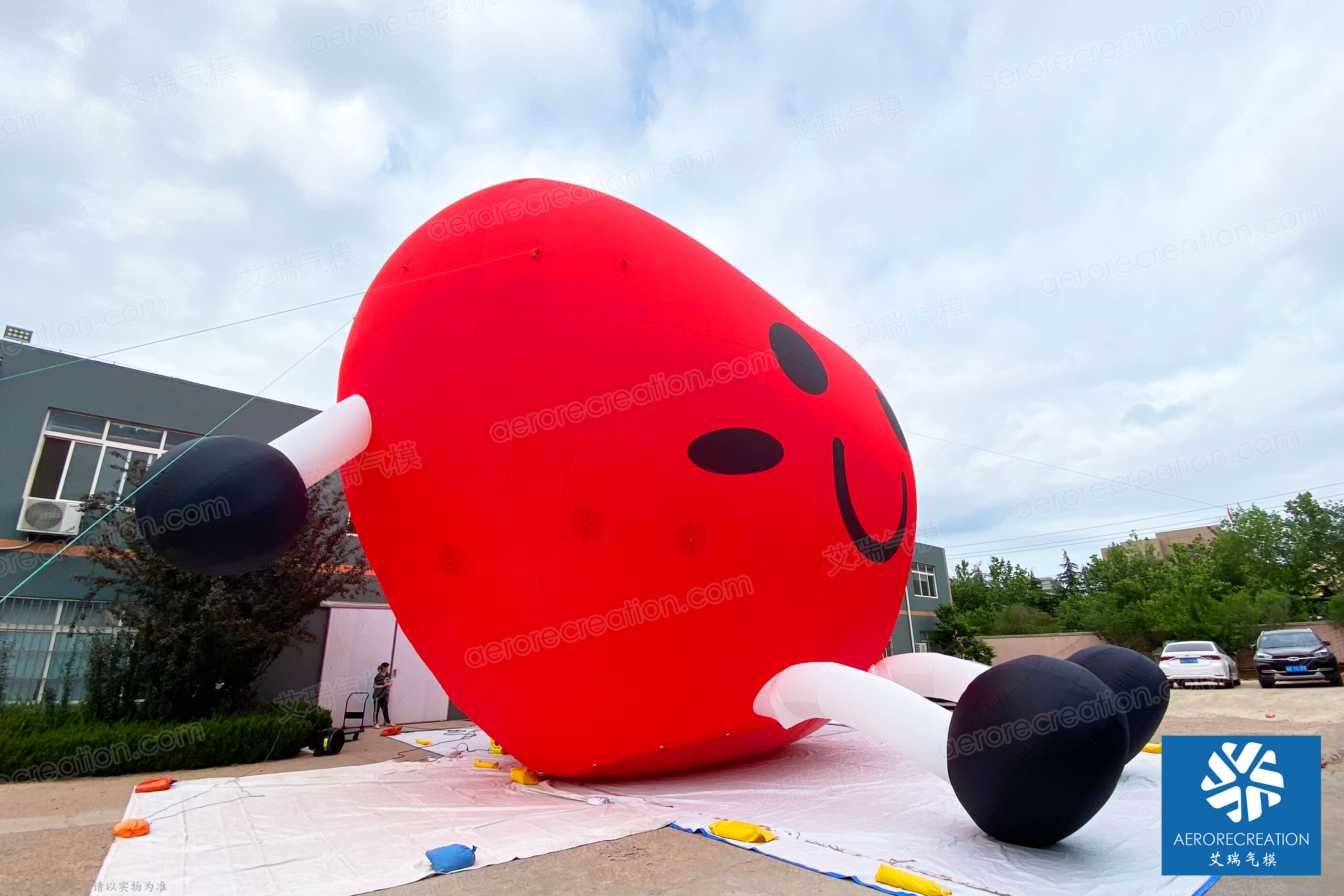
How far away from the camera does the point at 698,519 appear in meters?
5.87

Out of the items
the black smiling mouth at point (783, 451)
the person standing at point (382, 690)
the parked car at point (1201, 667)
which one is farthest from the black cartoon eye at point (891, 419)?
the parked car at point (1201, 667)

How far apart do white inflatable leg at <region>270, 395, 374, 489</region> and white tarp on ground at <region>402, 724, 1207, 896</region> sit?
11.9 ft

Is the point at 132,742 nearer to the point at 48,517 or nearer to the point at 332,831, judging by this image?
the point at 48,517

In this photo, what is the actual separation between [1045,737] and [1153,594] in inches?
1358

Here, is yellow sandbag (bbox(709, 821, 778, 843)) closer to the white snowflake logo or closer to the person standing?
the white snowflake logo

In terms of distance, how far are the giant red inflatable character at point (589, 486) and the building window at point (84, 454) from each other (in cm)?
883

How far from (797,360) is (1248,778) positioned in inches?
175

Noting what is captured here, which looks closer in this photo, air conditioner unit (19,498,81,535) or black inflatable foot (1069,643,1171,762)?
black inflatable foot (1069,643,1171,762)

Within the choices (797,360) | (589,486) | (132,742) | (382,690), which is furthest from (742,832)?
(382,690)

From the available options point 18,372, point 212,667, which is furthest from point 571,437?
point 18,372

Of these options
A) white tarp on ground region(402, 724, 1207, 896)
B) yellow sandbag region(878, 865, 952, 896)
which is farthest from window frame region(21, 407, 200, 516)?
yellow sandbag region(878, 865, 952, 896)

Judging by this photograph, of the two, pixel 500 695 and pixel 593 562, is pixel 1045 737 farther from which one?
pixel 500 695

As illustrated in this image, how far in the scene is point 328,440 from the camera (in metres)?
5.76

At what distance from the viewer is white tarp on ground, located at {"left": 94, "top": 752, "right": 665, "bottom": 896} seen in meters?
4.40
